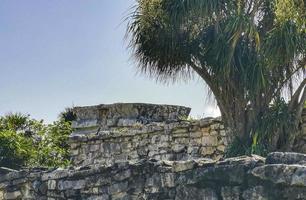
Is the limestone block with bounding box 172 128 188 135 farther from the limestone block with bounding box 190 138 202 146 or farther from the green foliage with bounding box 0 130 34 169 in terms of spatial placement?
the green foliage with bounding box 0 130 34 169

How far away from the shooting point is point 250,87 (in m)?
8.15

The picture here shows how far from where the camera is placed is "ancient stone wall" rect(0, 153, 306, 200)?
3707 mm

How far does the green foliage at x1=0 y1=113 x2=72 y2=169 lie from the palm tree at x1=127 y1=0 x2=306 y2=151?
373 cm

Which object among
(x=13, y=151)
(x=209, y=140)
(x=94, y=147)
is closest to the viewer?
(x=209, y=140)

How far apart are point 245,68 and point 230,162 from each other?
440 cm

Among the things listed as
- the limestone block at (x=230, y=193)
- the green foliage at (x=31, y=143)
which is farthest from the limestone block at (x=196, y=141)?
the limestone block at (x=230, y=193)

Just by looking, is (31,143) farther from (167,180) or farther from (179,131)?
(167,180)

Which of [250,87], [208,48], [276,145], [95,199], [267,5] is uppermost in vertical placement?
[267,5]

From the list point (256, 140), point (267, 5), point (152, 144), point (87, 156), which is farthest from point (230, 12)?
point (87, 156)

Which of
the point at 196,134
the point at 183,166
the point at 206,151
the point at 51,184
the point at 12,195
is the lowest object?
the point at 12,195

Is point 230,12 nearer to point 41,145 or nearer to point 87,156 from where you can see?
point 87,156

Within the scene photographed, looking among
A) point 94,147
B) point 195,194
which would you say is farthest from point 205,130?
point 195,194

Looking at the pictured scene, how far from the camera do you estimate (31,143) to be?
1327 cm

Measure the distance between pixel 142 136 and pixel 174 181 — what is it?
5570 millimetres
